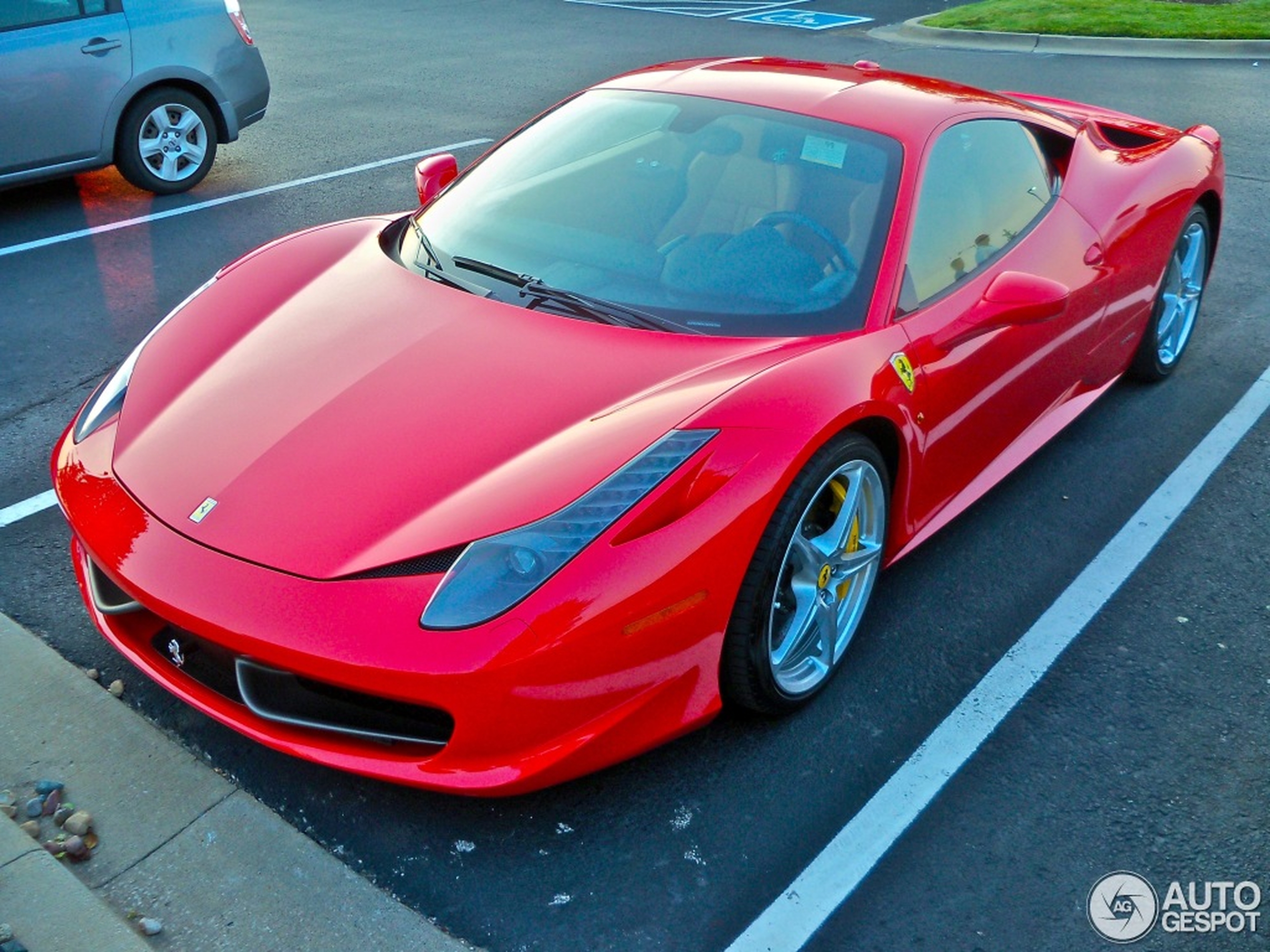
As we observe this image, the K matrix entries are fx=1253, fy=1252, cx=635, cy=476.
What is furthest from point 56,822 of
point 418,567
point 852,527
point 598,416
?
point 852,527

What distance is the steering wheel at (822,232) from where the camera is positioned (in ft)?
11.5

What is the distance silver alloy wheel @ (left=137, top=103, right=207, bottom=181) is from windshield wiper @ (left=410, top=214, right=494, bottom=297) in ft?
13.8

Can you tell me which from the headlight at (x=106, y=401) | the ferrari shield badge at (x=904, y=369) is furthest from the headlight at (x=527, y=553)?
the headlight at (x=106, y=401)

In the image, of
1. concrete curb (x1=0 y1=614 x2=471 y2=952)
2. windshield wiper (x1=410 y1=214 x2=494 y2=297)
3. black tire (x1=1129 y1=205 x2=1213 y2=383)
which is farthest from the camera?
black tire (x1=1129 y1=205 x2=1213 y2=383)

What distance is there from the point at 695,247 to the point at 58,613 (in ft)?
6.87

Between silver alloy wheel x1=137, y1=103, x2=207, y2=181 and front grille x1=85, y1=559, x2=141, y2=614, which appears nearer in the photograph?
front grille x1=85, y1=559, x2=141, y2=614

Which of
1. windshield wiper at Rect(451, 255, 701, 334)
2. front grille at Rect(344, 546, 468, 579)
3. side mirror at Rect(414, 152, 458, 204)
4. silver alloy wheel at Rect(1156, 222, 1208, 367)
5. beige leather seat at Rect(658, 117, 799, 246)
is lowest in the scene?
silver alloy wheel at Rect(1156, 222, 1208, 367)

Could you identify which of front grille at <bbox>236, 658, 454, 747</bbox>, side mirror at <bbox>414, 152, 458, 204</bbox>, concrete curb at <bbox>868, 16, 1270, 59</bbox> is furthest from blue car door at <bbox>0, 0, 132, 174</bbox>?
concrete curb at <bbox>868, 16, 1270, 59</bbox>

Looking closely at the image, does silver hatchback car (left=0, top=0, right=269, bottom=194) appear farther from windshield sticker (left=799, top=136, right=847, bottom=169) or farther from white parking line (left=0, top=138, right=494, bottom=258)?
windshield sticker (left=799, top=136, right=847, bottom=169)

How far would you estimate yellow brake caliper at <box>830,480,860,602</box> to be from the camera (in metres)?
3.28

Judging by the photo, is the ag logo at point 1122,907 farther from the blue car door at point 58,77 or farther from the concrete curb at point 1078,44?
the concrete curb at point 1078,44

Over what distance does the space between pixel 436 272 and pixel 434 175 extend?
0.92 meters

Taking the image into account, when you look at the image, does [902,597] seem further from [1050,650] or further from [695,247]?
[695,247]

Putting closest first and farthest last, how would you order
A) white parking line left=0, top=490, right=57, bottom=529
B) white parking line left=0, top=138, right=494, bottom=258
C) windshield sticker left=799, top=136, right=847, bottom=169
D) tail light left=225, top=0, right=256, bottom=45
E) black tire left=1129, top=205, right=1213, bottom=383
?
windshield sticker left=799, top=136, right=847, bottom=169 < white parking line left=0, top=490, right=57, bottom=529 < black tire left=1129, top=205, right=1213, bottom=383 < white parking line left=0, top=138, right=494, bottom=258 < tail light left=225, top=0, right=256, bottom=45
